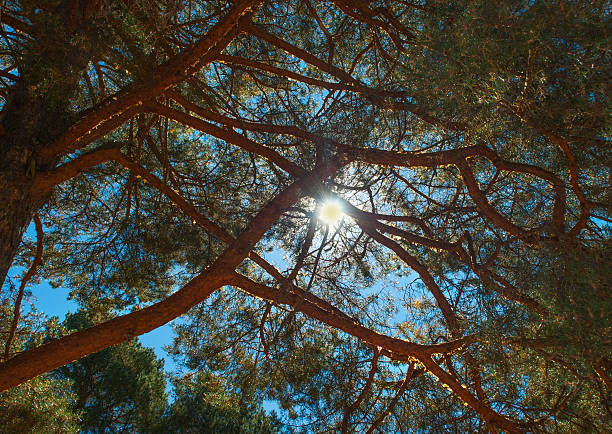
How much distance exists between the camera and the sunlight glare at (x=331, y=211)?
126 inches

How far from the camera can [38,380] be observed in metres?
3.84

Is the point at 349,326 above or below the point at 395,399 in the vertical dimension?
above

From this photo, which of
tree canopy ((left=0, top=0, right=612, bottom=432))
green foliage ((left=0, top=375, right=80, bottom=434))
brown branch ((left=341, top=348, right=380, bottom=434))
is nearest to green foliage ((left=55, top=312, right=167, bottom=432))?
tree canopy ((left=0, top=0, right=612, bottom=432))

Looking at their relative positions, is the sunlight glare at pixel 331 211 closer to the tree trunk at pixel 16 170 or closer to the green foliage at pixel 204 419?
the tree trunk at pixel 16 170

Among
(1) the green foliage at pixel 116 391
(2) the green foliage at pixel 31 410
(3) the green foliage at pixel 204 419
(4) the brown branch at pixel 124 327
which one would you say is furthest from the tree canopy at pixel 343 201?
(1) the green foliage at pixel 116 391

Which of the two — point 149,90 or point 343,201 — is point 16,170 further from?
point 343,201

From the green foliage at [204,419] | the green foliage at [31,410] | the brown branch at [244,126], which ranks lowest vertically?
the green foliage at [31,410]

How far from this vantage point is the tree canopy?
2.03 m

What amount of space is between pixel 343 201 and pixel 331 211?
54 cm

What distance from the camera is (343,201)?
308 cm

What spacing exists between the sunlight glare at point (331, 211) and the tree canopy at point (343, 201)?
4 cm

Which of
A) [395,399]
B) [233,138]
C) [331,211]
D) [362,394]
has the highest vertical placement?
[233,138]

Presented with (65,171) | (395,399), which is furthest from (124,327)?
(395,399)

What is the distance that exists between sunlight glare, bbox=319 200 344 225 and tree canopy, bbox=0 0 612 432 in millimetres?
36
